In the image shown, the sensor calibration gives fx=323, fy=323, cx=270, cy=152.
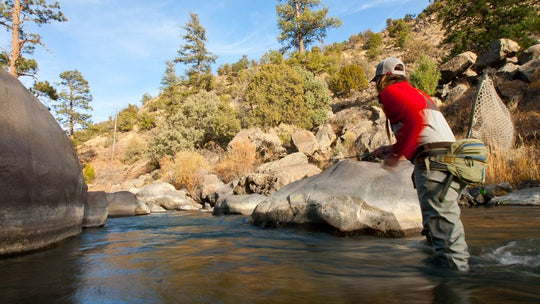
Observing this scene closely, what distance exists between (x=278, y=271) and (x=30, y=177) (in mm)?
3007

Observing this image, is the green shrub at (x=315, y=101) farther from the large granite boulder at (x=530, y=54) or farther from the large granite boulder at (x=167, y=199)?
the large granite boulder at (x=530, y=54)

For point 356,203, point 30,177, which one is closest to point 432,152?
point 356,203

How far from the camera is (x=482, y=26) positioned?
20484mm

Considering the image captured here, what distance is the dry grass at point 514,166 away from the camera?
27.2ft

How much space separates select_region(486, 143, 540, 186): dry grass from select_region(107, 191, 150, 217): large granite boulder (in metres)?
10.1

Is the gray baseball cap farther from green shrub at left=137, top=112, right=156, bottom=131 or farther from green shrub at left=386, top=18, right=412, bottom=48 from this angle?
green shrub at left=137, top=112, right=156, bottom=131

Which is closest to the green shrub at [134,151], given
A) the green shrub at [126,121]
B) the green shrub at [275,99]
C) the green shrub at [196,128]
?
the green shrub at [196,128]

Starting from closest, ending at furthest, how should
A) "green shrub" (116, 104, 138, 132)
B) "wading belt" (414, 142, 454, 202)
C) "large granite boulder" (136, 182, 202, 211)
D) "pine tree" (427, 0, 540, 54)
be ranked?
"wading belt" (414, 142, 454, 202) → "large granite boulder" (136, 182, 202, 211) → "pine tree" (427, 0, 540, 54) → "green shrub" (116, 104, 138, 132)

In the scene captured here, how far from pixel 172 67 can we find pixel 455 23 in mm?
34259

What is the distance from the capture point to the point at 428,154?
2.58m

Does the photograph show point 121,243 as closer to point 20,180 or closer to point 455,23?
point 20,180

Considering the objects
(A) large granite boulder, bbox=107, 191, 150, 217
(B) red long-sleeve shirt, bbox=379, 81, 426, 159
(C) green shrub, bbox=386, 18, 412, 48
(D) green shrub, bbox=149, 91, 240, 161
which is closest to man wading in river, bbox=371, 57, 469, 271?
(B) red long-sleeve shirt, bbox=379, 81, 426, 159

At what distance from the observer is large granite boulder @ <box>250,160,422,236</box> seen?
4645 millimetres

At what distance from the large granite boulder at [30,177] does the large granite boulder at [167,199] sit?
6906mm
